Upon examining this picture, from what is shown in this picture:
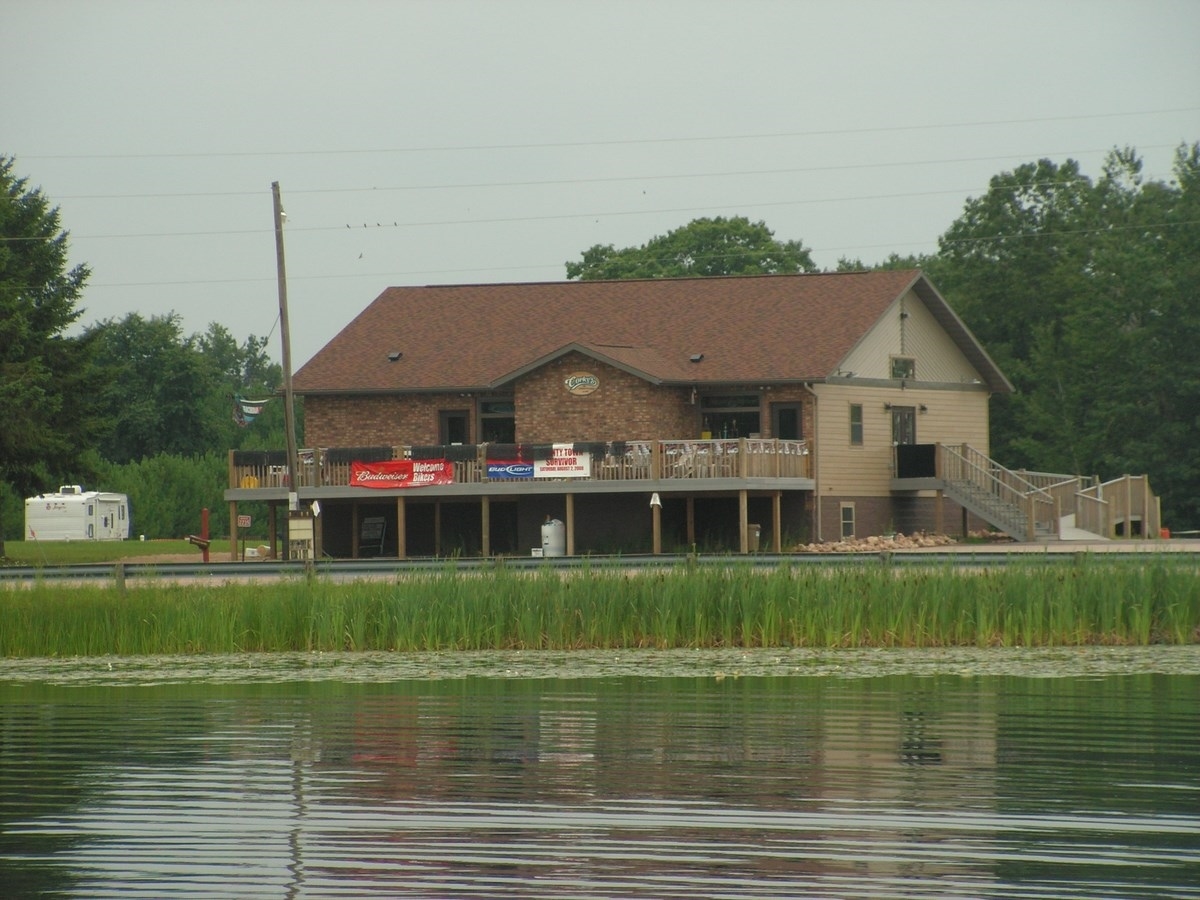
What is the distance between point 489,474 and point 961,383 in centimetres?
1454

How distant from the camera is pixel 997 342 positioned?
67.8 m

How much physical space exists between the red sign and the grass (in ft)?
18.4

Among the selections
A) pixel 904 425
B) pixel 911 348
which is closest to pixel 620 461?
pixel 904 425

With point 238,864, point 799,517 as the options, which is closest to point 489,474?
point 799,517

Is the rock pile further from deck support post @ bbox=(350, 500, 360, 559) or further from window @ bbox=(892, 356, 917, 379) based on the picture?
deck support post @ bbox=(350, 500, 360, 559)

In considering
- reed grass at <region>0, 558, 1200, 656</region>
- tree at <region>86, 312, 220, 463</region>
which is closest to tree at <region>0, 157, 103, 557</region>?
reed grass at <region>0, 558, 1200, 656</region>

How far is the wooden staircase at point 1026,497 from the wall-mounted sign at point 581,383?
7.84 meters

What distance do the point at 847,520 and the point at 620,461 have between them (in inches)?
263

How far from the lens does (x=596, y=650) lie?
2130 cm

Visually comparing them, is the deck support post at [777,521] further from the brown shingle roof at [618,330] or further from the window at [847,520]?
the brown shingle roof at [618,330]

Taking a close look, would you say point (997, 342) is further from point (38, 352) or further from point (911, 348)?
point (38, 352)

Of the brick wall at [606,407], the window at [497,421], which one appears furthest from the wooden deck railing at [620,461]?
the window at [497,421]

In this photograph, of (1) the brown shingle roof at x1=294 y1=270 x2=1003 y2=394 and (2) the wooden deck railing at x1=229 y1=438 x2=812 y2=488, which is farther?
(1) the brown shingle roof at x1=294 y1=270 x2=1003 y2=394

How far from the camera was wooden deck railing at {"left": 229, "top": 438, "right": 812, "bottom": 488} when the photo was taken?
40.2 m
